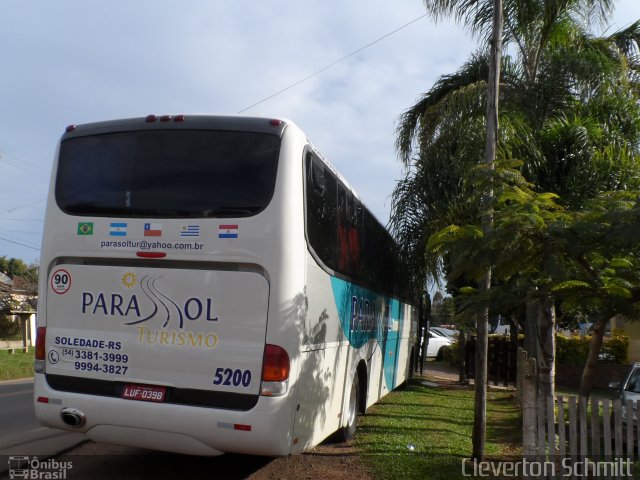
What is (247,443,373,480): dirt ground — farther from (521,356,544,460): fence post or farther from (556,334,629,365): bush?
(556,334,629,365): bush

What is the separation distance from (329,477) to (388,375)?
6.08 meters

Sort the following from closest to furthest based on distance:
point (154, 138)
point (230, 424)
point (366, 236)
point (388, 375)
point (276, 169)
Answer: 1. point (230, 424)
2. point (276, 169)
3. point (154, 138)
4. point (366, 236)
5. point (388, 375)

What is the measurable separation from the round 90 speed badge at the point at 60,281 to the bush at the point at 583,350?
2035 cm

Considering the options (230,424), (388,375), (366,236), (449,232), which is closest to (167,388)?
(230,424)

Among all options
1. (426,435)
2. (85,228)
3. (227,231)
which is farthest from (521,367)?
(85,228)

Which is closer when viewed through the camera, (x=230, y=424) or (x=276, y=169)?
(x=230, y=424)

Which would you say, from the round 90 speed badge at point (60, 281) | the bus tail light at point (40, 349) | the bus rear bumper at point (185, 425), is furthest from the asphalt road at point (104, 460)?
the round 90 speed badge at point (60, 281)

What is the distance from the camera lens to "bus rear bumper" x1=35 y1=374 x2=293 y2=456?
572 centimetres

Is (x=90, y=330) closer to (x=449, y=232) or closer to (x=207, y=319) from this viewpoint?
(x=207, y=319)

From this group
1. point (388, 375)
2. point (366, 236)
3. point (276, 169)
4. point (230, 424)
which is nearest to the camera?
point (230, 424)

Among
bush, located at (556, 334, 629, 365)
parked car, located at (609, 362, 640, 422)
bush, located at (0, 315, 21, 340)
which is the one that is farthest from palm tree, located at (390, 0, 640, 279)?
bush, located at (0, 315, 21, 340)

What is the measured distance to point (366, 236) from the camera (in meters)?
9.90

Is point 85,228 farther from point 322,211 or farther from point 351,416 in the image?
point 351,416

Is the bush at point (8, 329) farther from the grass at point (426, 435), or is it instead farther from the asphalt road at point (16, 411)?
the grass at point (426, 435)
